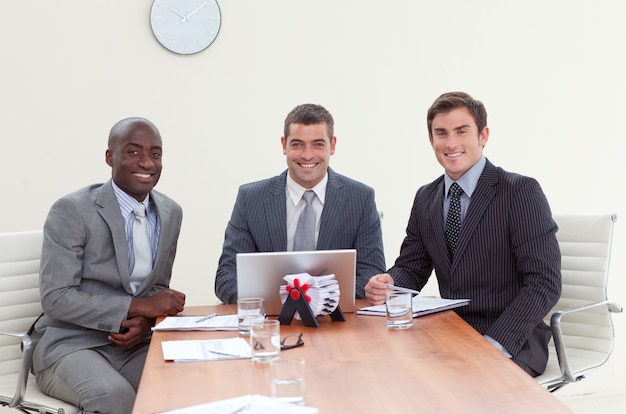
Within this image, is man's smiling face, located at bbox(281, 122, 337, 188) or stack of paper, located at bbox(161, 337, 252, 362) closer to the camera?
stack of paper, located at bbox(161, 337, 252, 362)

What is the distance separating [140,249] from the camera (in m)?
3.07

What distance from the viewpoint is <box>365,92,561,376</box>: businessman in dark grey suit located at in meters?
2.76

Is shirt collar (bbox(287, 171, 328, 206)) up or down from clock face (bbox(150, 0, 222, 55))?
down

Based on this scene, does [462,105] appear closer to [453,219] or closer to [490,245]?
[453,219]

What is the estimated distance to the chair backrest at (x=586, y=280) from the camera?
3211 mm

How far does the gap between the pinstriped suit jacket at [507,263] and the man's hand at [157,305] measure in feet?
3.42

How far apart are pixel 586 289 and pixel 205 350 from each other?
1.83 metres

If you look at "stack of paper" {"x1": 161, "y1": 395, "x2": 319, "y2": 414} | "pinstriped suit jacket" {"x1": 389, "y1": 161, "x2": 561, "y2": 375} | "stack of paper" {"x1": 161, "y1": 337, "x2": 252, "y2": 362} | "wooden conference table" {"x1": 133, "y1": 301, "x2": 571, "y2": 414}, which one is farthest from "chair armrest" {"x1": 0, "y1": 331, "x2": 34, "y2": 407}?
"pinstriped suit jacket" {"x1": 389, "y1": 161, "x2": 561, "y2": 375}

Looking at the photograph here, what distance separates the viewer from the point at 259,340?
6.60 feet

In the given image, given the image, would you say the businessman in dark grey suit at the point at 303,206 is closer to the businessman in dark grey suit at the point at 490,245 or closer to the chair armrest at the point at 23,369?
the businessman in dark grey suit at the point at 490,245

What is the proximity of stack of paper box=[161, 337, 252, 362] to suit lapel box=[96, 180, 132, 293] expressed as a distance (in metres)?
0.73

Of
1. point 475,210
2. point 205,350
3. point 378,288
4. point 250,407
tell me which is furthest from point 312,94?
point 250,407

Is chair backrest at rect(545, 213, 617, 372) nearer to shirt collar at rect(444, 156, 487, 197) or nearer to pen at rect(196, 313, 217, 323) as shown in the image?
shirt collar at rect(444, 156, 487, 197)

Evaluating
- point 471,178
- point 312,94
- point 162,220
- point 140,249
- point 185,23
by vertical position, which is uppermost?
point 185,23
